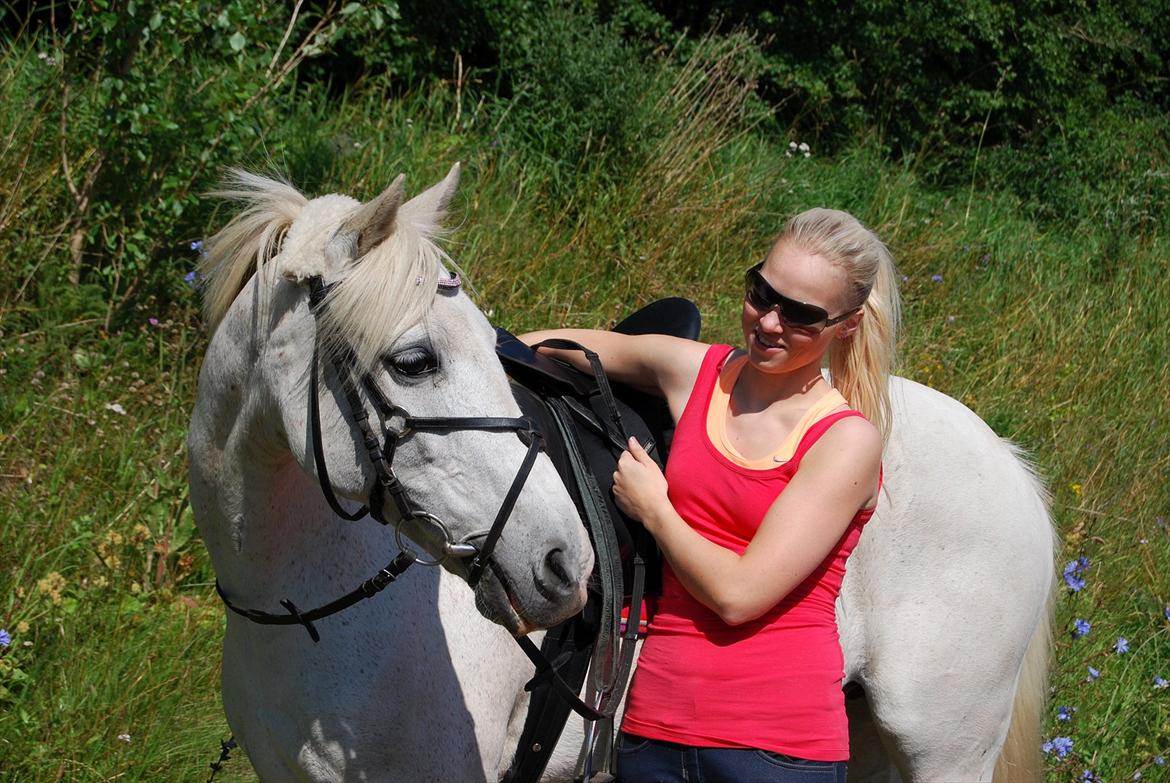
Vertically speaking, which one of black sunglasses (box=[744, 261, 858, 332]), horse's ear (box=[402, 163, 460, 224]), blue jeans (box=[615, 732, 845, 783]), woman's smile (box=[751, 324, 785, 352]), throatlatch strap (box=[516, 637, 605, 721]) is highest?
black sunglasses (box=[744, 261, 858, 332])

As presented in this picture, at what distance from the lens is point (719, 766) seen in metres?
1.97

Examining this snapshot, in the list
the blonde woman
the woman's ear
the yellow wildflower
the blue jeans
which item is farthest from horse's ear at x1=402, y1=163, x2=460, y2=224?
the yellow wildflower

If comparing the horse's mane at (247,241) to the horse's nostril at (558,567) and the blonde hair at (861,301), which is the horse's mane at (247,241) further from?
the blonde hair at (861,301)

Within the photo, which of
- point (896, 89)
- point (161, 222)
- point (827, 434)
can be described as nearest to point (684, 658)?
point (827, 434)

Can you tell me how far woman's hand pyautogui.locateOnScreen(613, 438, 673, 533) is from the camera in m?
2.04

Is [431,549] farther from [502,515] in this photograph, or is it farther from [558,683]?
[558,683]

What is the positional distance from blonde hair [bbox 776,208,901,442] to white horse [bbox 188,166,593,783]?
0.69 metres

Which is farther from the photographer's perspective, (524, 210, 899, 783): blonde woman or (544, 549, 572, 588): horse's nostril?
(524, 210, 899, 783): blonde woman

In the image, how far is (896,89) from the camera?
9047mm

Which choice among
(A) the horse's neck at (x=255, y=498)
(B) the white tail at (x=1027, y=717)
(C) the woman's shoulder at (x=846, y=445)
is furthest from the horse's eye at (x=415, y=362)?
(B) the white tail at (x=1027, y=717)

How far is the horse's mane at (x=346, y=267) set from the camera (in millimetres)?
1783

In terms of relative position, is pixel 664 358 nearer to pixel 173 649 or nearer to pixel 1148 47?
pixel 173 649

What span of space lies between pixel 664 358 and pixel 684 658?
74 cm

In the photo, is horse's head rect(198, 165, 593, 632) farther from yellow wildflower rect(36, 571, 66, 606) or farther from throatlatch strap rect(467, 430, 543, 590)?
yellow wildflower rect(36, 571, 66, 606)
